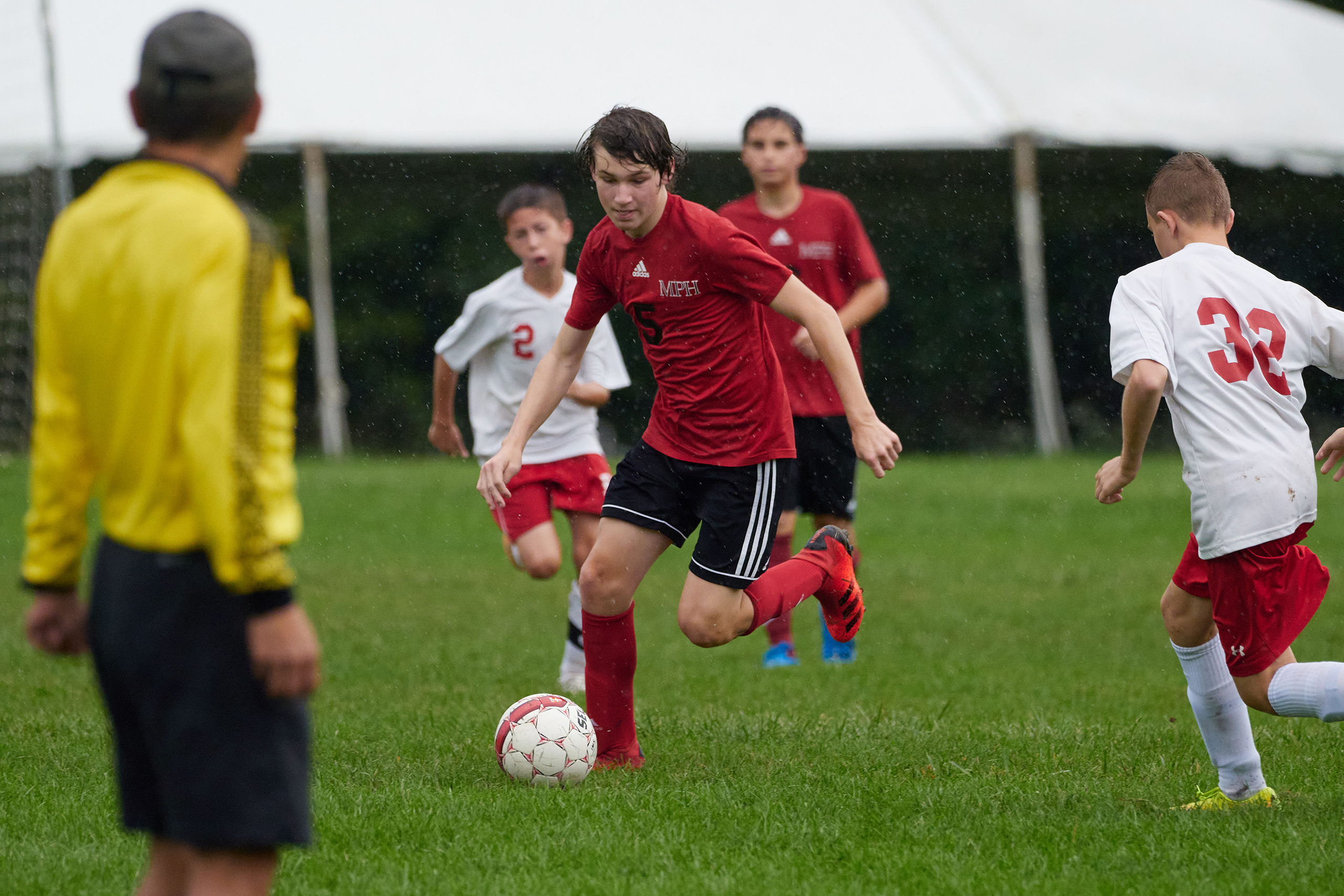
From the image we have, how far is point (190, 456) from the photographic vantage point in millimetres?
2191

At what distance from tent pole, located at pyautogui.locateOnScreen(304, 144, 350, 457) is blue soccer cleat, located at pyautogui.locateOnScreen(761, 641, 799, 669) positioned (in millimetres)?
12310

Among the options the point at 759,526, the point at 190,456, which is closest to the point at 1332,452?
the point at 759,526

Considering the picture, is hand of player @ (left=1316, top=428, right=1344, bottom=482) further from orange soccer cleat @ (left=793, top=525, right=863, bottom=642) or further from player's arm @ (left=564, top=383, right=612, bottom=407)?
player's arm @ (left=564, top=383, right=612, bottom=407)

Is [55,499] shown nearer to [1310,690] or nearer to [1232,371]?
[1232,371]

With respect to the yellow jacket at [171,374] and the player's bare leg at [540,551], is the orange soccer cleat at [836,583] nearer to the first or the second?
the player's bare leg at [540,551]

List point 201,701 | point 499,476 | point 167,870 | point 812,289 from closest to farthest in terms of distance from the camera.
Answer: point 201,701 < point 167,870 < point 499,476 < point 812,289

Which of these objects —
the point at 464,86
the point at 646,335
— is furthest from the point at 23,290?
the point at 646,335

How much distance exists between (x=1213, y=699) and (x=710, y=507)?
5.26 feet

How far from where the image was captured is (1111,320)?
4.00 m

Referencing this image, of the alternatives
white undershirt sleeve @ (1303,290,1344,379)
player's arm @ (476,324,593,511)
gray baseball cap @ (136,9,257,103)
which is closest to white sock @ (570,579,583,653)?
player's arm @ (476,324,593,511)

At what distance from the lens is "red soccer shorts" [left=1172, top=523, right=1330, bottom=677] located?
3807 mm

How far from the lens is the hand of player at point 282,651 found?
225cm

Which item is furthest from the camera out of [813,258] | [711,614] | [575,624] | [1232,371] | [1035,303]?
[1035,303]

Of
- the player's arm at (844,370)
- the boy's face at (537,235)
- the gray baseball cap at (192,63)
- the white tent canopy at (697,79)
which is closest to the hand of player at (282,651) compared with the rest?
the gray baseball cap at (192,63)
